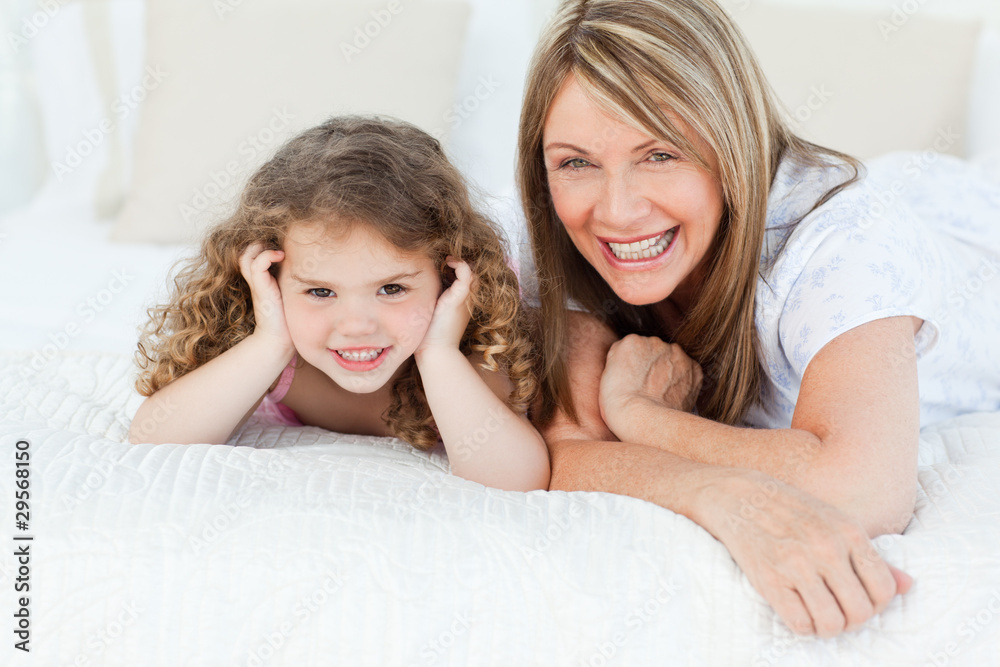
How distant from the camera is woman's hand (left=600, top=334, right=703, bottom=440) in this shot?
114 cm

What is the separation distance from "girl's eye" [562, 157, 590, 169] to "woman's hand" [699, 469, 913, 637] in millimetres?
526

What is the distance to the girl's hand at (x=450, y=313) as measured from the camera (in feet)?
3.78

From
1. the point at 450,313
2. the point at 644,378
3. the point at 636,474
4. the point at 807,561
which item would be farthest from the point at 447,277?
the point at 807,561

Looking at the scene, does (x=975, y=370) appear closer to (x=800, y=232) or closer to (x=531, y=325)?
(x=800, y=232)

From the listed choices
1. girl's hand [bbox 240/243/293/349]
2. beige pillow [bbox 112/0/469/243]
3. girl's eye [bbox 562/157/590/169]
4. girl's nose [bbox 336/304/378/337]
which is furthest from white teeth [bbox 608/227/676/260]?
beige pillow [bbox 112/0/469/243]

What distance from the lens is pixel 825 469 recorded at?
34.4 inches

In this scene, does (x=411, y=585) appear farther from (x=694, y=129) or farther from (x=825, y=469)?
(x=694, y=129)

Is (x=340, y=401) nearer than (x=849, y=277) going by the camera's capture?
No

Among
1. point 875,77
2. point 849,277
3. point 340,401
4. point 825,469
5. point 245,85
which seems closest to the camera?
point 825,469

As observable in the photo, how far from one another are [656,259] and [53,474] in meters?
0.80

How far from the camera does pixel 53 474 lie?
0.87m

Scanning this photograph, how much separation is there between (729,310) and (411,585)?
0.65 meters

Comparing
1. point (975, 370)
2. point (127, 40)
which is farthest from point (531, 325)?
point (127, 40)

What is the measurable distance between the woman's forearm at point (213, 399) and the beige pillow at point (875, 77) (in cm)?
152
